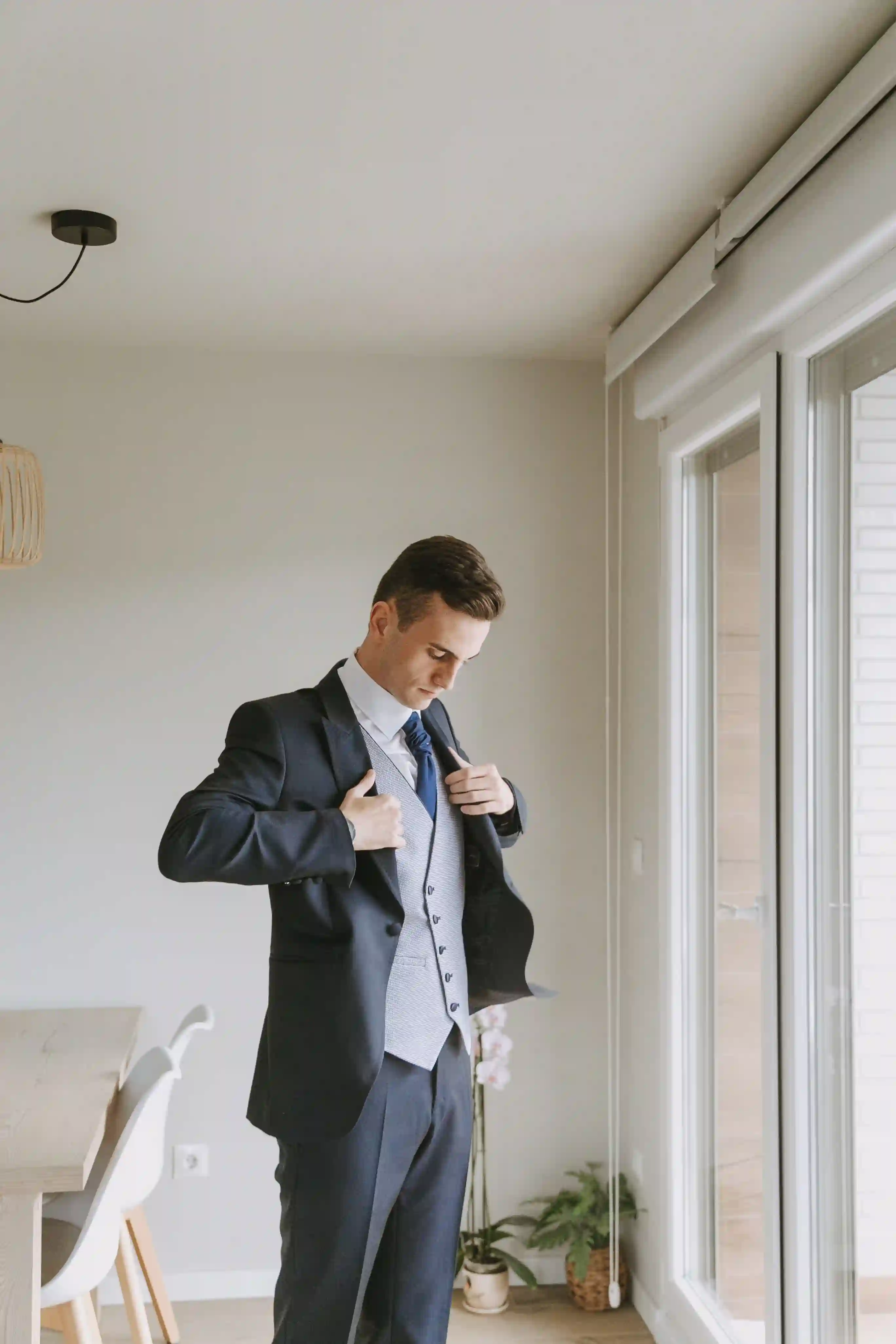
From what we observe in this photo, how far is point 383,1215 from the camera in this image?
69.9 inches

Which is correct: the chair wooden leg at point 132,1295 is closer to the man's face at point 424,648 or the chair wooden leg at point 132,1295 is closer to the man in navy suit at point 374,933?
the man in navy suit at point 374,933

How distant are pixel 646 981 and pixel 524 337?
167 centimetres

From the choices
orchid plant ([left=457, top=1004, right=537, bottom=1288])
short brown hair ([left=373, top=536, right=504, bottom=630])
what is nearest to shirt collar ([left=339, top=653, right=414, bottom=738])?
short brown hair ([left=373, top=536, right=504, bottom=630])

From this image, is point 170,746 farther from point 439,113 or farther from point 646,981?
point 439,113

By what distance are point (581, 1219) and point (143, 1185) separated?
1.22 meters

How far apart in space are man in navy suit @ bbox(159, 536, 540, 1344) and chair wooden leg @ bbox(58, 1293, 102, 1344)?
0.63 m

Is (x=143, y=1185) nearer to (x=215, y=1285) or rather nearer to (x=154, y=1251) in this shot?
(x=154, y=1251)

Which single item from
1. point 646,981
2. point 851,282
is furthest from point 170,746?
point 851,282

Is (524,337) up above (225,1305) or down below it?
above

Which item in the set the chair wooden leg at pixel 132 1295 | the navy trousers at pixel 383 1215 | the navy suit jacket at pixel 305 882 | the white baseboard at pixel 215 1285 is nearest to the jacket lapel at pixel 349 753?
the navy suit jacket at pixel 305 882

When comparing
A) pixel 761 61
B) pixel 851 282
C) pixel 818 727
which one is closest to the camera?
pixel 761 61

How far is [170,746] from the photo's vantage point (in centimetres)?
322

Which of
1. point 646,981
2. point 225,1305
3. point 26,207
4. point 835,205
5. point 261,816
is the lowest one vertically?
point 225,1305

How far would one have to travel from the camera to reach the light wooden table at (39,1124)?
195cm
